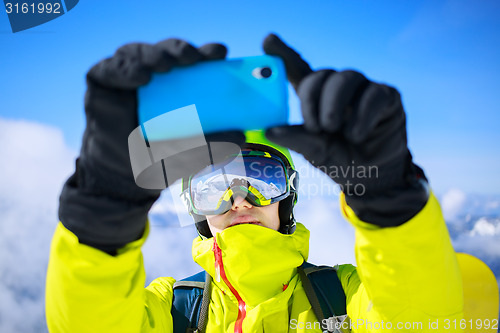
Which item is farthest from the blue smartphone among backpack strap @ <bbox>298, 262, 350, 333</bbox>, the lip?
backpack strap @ <bbox>298, 262, 350, 333</bbox>

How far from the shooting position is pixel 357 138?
0.96 meters

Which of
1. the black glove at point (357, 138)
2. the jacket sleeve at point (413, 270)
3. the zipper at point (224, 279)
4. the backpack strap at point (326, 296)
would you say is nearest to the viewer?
the black glove at point (357, 138)

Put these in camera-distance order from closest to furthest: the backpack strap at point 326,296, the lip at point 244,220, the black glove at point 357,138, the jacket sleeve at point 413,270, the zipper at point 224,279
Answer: the black glove at point 357,138, the jacket sleeve at point 413,270, the backpack strap at point 326,296, the zipper at point 224,279, the lip at point 244,220

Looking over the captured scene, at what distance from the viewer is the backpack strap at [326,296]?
1.77 meters

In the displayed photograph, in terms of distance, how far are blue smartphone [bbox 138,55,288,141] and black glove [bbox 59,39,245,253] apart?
0.04 metres

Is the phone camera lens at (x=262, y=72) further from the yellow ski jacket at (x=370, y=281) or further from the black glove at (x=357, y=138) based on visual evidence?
the yellow ski jacket at (x=370, y=281)

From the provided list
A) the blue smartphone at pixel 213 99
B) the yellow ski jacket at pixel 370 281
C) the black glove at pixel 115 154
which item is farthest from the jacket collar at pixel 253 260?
the blue smartphone at pixel 213 99

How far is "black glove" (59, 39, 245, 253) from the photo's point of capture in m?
0.98

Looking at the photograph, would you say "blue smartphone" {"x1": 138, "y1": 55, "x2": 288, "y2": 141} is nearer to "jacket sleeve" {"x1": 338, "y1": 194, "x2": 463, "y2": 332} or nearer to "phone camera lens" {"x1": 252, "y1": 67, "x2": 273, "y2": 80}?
"phone camera lens" {"x1": 252, "y1": 67, "x2": 273, "y2": 80}

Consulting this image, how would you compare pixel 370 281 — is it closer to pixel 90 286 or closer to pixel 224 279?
pixel 224 279

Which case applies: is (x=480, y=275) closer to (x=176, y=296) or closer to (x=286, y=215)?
(x=286, y=215)

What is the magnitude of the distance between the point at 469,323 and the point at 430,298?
473 mm

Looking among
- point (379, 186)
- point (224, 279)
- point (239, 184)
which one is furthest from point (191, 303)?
point (379, 186)

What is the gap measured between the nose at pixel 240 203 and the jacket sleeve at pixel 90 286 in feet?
2.82
